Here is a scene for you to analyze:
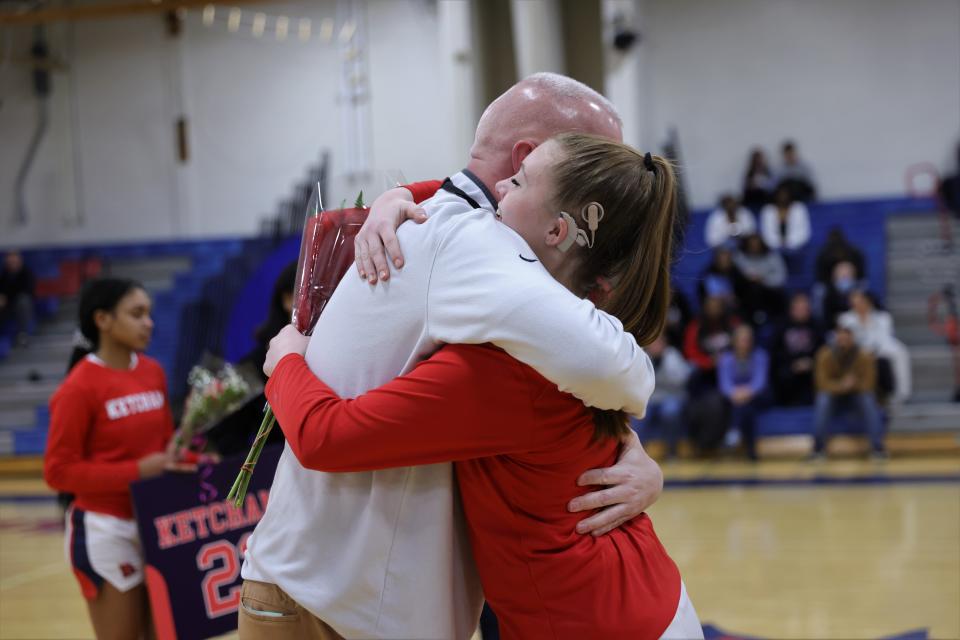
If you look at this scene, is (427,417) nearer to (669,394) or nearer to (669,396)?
(669,396)

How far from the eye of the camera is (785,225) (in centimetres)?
1308

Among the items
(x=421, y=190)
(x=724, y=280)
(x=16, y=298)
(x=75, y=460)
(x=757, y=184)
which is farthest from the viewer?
(x=16, y=298)

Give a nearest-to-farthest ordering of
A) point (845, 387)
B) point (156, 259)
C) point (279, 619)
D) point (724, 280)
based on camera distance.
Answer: point (279, 619) → point (845, 387) → point (724, 280) → point (156, 259)

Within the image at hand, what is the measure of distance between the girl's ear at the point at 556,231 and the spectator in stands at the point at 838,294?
9.74m

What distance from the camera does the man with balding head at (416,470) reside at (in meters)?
1.58

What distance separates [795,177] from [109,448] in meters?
12.3

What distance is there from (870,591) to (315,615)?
4038mm

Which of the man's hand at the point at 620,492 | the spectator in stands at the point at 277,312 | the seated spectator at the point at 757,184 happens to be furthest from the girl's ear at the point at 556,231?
the seated spectator at the point at 757,184

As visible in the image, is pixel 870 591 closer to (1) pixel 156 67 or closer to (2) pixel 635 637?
(2) pixel 635 637

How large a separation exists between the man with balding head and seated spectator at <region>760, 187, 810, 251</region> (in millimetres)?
11628

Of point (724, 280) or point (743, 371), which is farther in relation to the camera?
point (724, 280)

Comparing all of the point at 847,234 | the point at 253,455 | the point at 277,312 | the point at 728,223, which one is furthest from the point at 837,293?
the point at 253,455

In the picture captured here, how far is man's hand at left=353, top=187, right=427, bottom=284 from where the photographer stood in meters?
1.70

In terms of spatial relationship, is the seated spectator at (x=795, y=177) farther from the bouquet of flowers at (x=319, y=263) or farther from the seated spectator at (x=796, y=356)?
the bouquet of flowers at (x=319, y=263)
